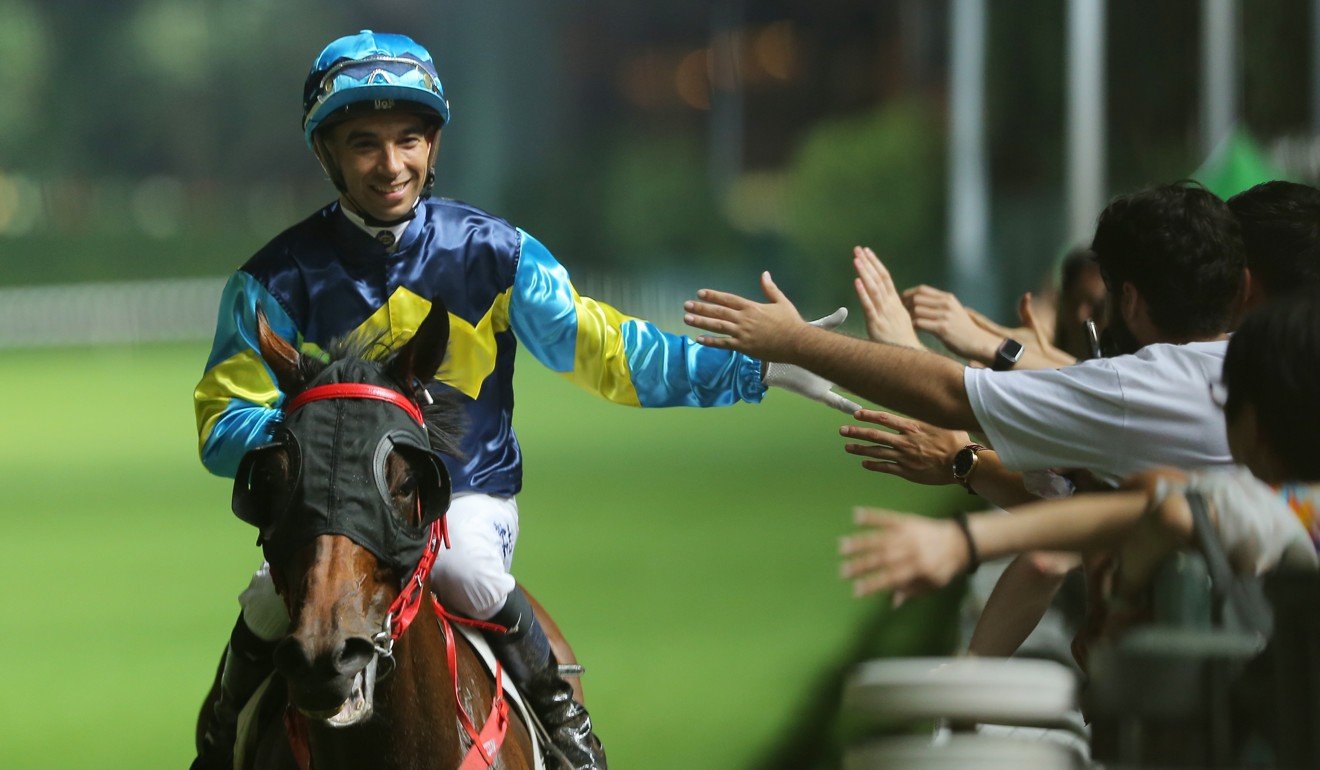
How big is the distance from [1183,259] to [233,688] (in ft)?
6.30

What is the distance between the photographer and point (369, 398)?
2553 millimetres

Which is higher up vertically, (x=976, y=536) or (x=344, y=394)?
(x=344, y=394)

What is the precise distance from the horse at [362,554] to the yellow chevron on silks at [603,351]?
553 millimetres

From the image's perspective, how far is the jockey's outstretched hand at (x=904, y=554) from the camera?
1950 mm

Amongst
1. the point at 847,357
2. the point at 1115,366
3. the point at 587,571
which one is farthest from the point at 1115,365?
the point at 587,571

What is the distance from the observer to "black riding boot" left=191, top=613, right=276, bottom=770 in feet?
9.93

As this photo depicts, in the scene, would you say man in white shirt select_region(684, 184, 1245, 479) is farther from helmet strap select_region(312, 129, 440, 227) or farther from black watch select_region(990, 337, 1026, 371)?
helmet strap select_region(312, 129, 440, 227)

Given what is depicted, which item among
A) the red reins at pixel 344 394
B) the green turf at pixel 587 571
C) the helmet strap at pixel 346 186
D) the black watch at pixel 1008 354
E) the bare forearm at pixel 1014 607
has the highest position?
the helmet strap at pixel 346 186

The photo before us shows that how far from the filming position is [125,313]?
22734 millimetres

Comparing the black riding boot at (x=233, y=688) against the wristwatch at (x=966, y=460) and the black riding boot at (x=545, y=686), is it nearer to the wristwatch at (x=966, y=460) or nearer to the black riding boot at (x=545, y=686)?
the black riding boot at (x=545, y=686)

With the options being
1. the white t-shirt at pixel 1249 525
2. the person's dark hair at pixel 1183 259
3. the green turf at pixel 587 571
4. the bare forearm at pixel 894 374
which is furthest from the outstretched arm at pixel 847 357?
the green turf at pixel 587 571

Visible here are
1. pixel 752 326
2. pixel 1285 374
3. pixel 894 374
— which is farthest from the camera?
pixel 752 326

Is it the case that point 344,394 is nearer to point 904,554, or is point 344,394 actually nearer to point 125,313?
point 904,554

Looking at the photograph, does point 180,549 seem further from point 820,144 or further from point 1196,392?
point 820,144
